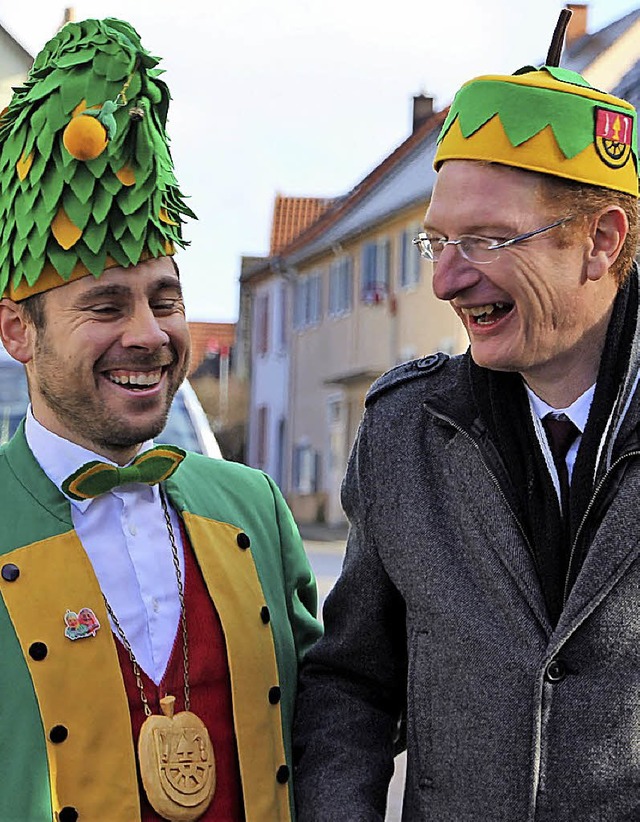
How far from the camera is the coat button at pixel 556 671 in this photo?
2.65 metres

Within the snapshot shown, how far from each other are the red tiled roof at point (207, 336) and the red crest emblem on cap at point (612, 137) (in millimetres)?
49032

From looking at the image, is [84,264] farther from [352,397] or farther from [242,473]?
[352,397]

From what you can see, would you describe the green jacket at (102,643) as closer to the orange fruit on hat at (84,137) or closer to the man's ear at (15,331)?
the man's ear at (15,331)

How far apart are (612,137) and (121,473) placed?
122 cm

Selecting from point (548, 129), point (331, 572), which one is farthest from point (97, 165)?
point (331, 572)

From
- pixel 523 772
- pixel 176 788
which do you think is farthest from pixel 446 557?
pixel 176 788

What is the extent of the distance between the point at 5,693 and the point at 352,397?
26.7 m

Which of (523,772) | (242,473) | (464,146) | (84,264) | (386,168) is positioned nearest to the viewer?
(523,772)

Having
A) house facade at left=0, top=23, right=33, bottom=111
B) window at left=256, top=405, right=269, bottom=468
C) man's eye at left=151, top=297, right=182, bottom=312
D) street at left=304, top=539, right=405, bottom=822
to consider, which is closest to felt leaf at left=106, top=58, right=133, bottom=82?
man's eye at left=151, top=297, right=182, bottom=312

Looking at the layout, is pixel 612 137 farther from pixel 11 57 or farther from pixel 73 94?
pixel 11 57

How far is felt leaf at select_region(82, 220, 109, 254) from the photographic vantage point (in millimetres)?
3039

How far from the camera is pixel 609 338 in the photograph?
2.81 meters

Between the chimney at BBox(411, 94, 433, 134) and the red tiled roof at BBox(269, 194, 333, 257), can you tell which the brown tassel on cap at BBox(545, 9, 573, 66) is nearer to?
the chimney at BBox(411, 94, 433, 134)

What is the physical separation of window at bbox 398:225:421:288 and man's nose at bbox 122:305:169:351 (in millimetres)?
22274
